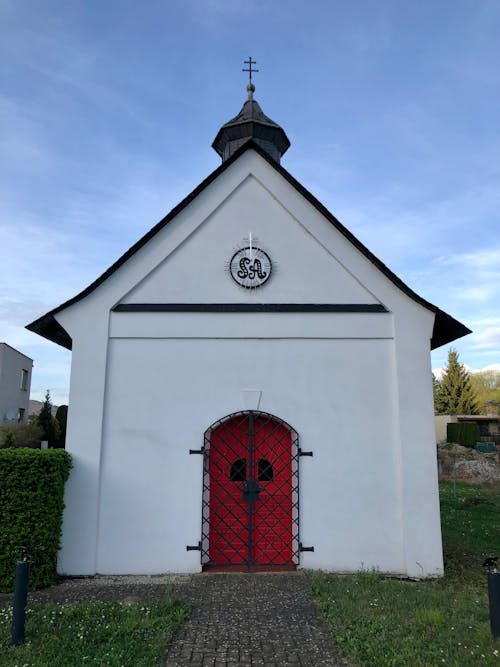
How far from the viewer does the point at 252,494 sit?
25.8 ft

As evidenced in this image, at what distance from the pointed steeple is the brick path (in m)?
8.09

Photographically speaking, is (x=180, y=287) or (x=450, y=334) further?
(x=450, y=334)

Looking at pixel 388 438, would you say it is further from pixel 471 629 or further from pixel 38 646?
pixel 38 646

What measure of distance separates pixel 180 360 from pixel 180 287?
1222mm

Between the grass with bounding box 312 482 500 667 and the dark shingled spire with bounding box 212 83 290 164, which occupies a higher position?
the dark shingled spire with bounding box 212 83 290 164

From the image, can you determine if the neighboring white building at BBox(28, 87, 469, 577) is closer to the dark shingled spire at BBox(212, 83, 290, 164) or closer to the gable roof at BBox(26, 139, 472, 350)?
the gable roof at BBox(26, 139, 472, 350)

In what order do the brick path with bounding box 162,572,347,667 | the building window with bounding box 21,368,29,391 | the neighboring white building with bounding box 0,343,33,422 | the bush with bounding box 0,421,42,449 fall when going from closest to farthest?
the brick path with bounding box 162,572,347,667, the bush with bounding box 0,421,42,449, the neighboring white building with bounding box 0,343,33,422, the building window with bounding box 21,368,29,391

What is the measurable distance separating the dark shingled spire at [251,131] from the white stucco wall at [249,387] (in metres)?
2.10

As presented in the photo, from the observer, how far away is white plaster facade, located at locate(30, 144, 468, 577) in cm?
760

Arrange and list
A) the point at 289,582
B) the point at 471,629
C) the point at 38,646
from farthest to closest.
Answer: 1. the point at 289,582
2. the point at 471,629
3. the point at 38,646

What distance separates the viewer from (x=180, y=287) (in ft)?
27.4

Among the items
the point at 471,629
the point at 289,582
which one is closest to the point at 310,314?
the point at 289,582

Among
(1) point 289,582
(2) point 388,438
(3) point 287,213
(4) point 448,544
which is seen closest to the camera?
(1) point 289,582

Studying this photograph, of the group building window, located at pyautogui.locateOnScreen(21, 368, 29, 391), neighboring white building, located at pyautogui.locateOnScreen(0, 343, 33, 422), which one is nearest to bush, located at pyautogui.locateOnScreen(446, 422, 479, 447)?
neighboring white building, located at pyautogui.locateOnScreen(0, 343, 33, 422)
